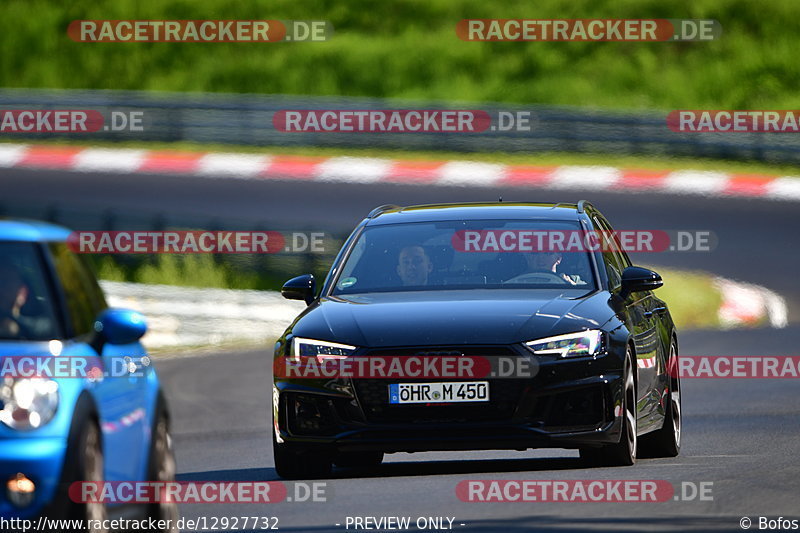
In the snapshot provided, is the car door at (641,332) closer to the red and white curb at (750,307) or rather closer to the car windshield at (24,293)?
the car windshield at (24,293)

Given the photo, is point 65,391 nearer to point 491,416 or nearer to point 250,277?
point 491,416

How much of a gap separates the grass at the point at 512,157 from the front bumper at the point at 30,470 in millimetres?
22676

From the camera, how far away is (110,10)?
4016 cm

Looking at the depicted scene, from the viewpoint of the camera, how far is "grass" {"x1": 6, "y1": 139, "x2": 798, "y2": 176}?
2823 cm

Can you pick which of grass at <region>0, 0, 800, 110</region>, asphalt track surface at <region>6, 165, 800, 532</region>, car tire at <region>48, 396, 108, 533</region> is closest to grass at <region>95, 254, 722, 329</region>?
asphalt track surface at <region>6, 165, 800, 532</region>

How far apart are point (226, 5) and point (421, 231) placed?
30.7 metres

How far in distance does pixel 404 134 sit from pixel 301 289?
2007 cm

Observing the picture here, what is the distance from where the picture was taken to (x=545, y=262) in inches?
410

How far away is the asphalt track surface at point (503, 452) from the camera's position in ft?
26.9

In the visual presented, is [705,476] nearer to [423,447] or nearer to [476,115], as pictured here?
[423,447]

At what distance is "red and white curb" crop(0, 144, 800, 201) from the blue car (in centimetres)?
1931

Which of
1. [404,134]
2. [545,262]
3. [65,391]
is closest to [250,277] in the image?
[404,134]

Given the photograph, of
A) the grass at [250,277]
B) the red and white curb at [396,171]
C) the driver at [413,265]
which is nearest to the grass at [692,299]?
the grass at [250,277]

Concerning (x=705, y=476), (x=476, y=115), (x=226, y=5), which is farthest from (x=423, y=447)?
(x=226, y=5)
